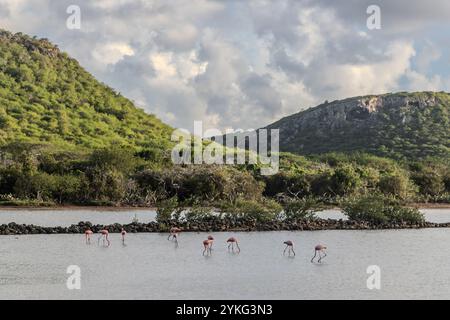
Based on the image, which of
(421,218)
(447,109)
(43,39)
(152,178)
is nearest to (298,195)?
(152,178)

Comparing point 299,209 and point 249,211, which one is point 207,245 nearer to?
point 249,211

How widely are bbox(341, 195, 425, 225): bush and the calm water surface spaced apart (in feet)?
13.4

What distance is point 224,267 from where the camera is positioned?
25.7m

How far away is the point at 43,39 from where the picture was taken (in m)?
90.8

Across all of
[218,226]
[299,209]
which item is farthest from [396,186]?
[218,226]

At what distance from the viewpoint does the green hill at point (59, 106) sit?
235ft

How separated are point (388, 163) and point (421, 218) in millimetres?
34363

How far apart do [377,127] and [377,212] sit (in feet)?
234

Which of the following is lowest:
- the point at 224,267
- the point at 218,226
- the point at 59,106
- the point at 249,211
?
the point at 224,267

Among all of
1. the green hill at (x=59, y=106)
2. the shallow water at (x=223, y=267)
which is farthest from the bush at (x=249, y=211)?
the green hill at (x=59, y=106)

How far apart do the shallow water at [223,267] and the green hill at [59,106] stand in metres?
35.7

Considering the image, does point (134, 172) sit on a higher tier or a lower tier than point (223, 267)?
higher

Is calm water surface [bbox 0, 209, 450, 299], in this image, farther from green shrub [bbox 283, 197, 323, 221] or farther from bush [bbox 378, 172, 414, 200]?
bush [bbox 378, 172, 414, 200]

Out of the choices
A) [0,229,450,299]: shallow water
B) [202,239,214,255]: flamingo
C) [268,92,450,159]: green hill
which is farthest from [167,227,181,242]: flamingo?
[268,92,450,159]: green hill
